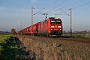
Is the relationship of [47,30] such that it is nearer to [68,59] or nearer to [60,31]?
Answer: [60,31]

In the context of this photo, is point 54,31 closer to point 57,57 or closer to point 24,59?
point 24,59

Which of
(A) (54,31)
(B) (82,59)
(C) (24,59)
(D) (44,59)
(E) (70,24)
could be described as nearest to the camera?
(B) (82,59)

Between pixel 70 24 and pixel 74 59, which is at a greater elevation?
pixel 70 24

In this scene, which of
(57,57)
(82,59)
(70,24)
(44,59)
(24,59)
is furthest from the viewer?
(70,24)

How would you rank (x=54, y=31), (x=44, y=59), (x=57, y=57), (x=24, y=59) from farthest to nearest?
1. (x=54, y=31)
2. (x=24, y=59)
3. (x=44, y=59)
4. (x=57, y=57)

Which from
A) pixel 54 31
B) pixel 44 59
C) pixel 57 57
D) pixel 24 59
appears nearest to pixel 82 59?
pixel 57 57

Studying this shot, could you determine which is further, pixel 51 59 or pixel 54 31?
pixel 54 31

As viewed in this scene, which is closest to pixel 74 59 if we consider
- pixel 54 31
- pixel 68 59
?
pixel 68 59

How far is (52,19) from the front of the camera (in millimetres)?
47031

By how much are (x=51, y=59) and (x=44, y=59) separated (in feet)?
3.19

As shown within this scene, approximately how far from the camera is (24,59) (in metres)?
15.9

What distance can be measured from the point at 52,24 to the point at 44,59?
3264 centimetres

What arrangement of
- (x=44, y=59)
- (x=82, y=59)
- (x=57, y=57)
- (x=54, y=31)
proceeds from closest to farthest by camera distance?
(x=82, y=59) < (x=57, y=57) < (x=44, y=59) < (x=54, y=31)

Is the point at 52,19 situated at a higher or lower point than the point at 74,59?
higher
